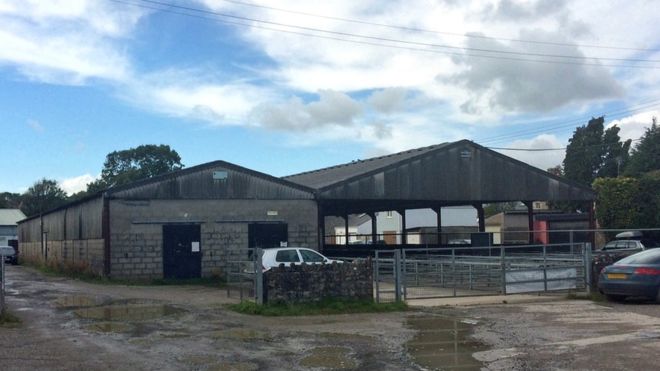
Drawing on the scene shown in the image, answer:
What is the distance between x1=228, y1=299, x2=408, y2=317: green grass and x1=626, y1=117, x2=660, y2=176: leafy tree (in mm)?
64546

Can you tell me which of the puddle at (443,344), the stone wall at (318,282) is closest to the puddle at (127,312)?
the stone wall at (318,282)

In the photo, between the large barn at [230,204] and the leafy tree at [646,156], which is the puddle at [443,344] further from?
the leafy tree at [646,156]

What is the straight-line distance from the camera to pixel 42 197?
10531cm

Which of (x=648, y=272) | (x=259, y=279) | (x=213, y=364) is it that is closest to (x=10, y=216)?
(x=259, y=279)

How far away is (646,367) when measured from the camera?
9.59m

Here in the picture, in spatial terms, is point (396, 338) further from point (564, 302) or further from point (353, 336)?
point (564, 302)

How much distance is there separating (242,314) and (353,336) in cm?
428

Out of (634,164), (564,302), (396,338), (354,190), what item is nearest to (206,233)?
(354,190)

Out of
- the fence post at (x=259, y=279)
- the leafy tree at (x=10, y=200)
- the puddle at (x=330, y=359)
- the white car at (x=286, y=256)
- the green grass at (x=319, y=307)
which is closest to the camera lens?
the puddle at (x=330, y=359)

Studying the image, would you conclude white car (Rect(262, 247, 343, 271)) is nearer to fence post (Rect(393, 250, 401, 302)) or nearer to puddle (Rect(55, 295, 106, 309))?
fence post (Rect(393, 250, 401, 302))

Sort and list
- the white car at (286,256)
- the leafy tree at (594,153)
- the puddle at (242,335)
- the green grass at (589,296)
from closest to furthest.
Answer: the puddle at (242,335), the green grass at (589,296), the white car at (286,256), the leafy tree at (594,153)

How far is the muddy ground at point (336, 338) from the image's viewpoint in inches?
404

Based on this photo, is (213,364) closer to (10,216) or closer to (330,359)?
(330,359)

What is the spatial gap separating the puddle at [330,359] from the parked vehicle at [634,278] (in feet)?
30.4
